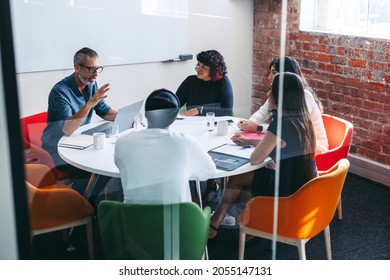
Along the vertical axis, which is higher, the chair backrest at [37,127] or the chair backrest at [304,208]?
the chair backrest at [37,127]

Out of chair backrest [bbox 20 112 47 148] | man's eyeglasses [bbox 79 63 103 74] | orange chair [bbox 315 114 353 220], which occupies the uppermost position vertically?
man's eyeglasses [bbox 79 63 103 74]

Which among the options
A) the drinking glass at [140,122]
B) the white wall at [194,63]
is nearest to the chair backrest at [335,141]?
the white wall at [194,63]

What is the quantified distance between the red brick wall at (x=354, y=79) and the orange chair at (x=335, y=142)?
13.7 inches

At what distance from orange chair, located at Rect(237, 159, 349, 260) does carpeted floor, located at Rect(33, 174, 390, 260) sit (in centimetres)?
12

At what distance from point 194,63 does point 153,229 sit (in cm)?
115

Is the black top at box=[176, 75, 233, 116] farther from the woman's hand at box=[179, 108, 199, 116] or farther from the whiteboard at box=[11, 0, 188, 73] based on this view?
the whiteboard at box=[11, 0, 188, 73]

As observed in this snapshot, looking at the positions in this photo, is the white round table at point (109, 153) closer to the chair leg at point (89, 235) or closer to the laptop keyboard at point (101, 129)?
the laptop keyboard at point (101, 129)

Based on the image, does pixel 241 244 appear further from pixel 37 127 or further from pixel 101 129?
pixel 37 127

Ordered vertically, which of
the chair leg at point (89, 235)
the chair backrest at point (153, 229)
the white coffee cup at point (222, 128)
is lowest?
the chair leg at point (89, 235)

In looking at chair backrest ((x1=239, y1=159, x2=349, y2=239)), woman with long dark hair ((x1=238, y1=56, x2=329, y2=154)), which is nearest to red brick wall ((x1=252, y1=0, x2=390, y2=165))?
woman with long dark hair ((x1=238, y1=56, x2=329, y2=154))

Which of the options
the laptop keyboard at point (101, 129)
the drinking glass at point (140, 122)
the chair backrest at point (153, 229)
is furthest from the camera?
the laptop keyboard at point (101, 129)

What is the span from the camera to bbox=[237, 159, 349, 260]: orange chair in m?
2.49

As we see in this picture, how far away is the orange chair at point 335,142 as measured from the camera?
3.03 meters

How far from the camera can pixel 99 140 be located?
278 centimetres
